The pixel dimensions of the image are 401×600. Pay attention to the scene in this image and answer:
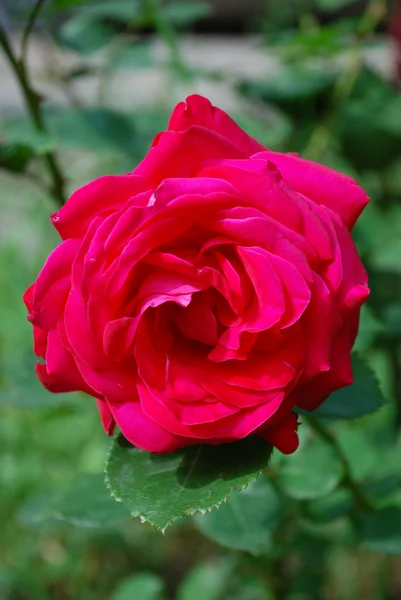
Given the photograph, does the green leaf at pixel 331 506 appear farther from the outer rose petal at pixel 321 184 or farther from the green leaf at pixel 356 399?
the outer rose petal at pixel 321 184

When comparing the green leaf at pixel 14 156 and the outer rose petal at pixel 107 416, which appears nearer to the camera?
the outer rose petal at pixel 107 416

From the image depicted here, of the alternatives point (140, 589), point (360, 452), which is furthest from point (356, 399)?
point (140, 589)

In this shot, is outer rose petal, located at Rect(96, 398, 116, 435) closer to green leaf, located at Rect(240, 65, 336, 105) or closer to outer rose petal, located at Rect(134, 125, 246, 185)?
outer rose petal, located at Rect(134, 125, 246, 185)

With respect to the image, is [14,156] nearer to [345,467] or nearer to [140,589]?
[345,467]

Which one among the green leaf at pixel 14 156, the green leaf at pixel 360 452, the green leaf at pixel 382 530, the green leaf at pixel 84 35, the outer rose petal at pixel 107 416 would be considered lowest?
the green leaf at pixel 360 452

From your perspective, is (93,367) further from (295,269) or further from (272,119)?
(272,119)

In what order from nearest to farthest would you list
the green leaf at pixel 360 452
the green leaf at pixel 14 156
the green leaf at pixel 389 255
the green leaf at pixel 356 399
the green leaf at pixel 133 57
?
the green leaf at pixel 356 399 < the green leaf at pixel 14 156 < the green leaf at pixel 360 452 < the green leaf at pixel 389 255 < the green leaf at pixel 133 57

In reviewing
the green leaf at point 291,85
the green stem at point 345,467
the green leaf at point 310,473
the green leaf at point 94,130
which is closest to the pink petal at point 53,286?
the green stem at point 345,467
